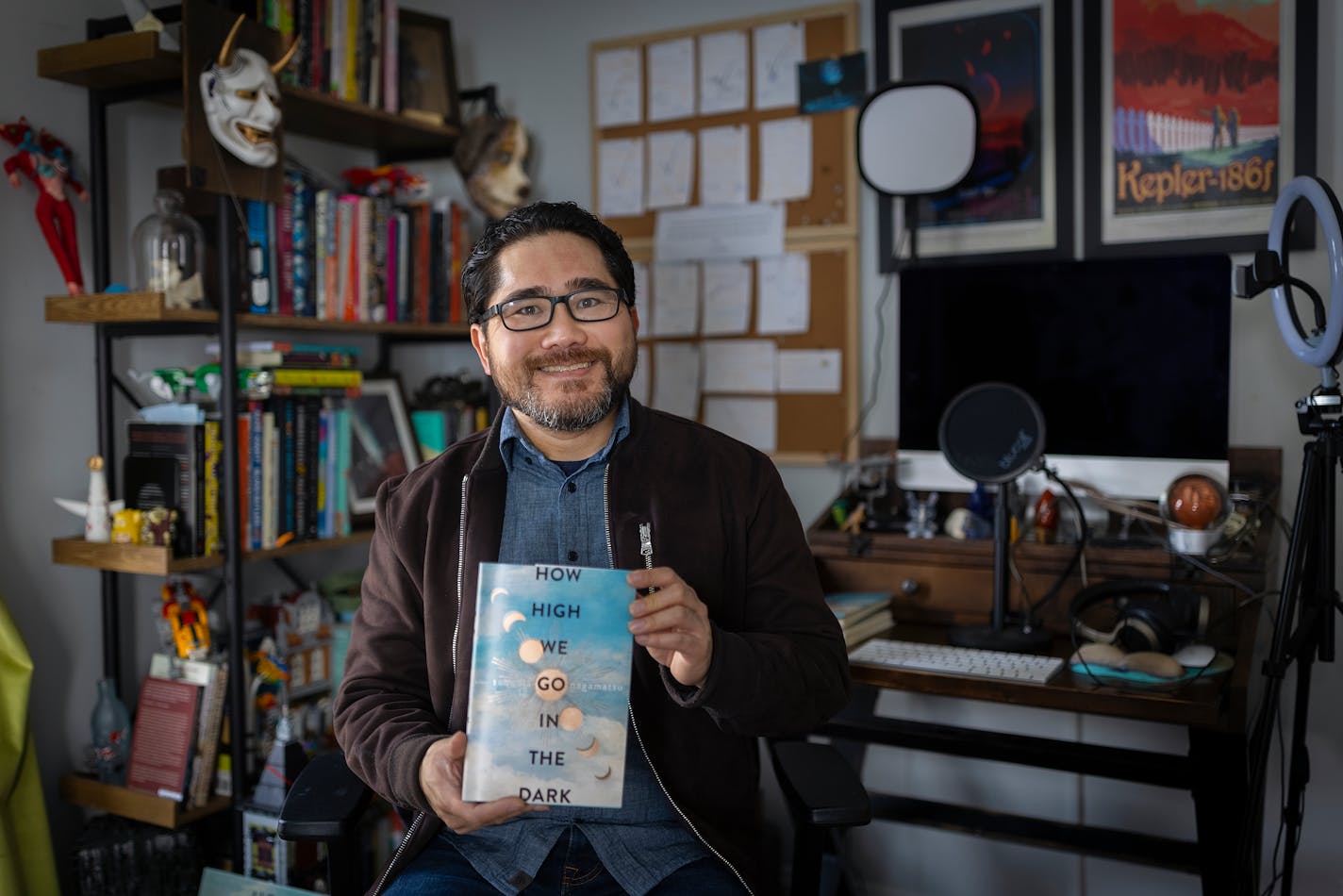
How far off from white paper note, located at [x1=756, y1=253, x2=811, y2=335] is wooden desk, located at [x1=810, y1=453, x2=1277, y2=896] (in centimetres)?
59

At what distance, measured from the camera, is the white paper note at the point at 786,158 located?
2670 millimetres

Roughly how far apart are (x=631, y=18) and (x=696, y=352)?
88 cm

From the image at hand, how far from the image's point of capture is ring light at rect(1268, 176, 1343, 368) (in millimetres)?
1625

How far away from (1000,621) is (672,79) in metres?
1.58

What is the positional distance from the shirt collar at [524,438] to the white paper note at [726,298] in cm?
120

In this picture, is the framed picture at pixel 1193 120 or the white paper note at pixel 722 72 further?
the white paper note at pixel 722 72

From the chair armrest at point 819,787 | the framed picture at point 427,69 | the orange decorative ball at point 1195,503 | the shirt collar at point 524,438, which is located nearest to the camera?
the chair armrest at point 819,787

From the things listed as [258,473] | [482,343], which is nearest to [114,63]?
[258,473]

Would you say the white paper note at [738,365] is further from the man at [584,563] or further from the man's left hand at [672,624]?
the man's left hand at [672,624]

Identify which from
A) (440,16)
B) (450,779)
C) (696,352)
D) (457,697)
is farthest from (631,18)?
(450,779)

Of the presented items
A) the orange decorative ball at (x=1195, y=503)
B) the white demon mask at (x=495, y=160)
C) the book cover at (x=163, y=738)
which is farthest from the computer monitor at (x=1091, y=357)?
the book cover at (x=163, y=738)

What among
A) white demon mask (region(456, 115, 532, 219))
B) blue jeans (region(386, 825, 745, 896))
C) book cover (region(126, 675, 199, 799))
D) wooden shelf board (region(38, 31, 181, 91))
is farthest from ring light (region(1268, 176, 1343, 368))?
book cover (region(126, 675, 199, 799))

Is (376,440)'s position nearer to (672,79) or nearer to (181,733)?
(181,733)

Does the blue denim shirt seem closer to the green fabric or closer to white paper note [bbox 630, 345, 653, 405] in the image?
the green fabric
